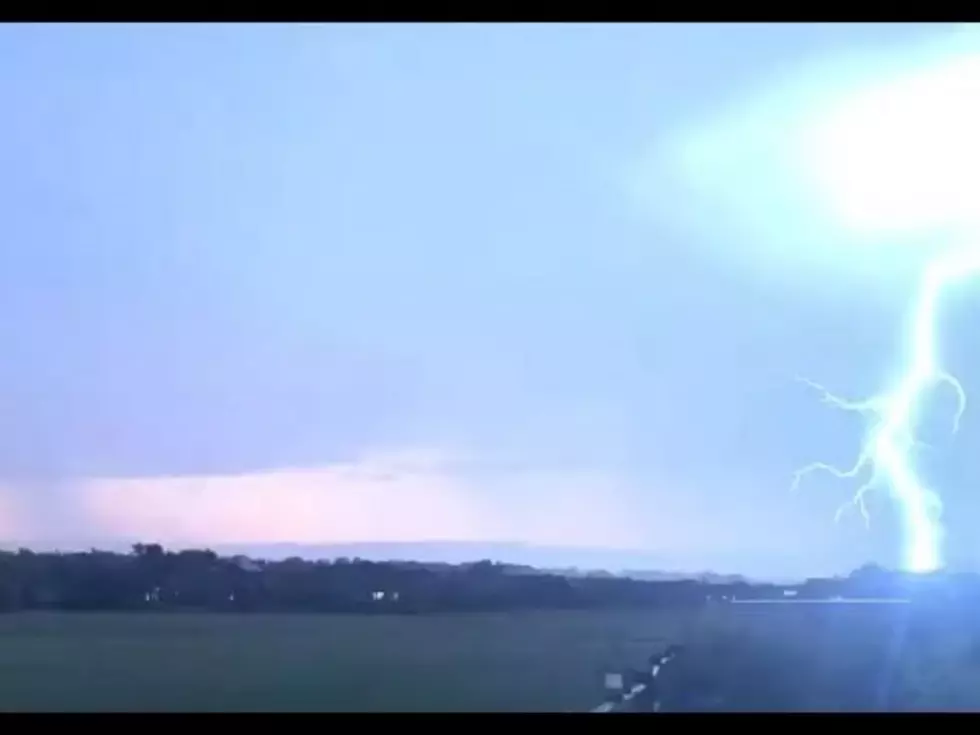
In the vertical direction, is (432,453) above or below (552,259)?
below

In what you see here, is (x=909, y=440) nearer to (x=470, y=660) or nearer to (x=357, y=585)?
(x=470, y=660)

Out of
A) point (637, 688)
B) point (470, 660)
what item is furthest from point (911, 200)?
point (470, 660)

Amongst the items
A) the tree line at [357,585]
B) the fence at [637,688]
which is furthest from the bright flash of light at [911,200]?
the fence at [637,688]

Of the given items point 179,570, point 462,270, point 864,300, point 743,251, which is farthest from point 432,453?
point 864,300

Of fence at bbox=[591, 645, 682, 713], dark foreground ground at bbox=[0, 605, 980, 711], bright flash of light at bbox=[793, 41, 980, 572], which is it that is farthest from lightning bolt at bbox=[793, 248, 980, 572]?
fence at bbox=[591, 645, 682, 713]
